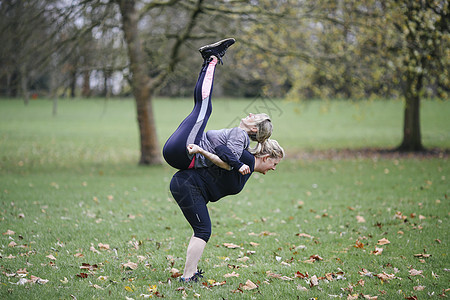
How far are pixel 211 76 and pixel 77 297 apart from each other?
2501 millimetres

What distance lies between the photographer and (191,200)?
14.3 feet

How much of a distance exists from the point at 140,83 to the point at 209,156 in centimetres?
1032

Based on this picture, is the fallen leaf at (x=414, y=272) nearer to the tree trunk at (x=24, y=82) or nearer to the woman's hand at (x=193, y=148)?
the woman's hand at (x=193, y=148)

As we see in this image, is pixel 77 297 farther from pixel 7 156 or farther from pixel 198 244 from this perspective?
pixel 7 156

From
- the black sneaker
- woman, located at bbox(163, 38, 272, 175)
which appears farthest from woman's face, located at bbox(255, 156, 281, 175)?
the black sneaker

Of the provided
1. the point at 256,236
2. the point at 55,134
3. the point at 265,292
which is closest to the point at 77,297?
the point at 265,292

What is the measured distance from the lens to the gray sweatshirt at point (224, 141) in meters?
4.12

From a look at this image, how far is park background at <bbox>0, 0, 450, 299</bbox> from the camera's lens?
4.80 meters

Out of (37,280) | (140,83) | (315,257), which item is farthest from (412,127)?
(37,280)

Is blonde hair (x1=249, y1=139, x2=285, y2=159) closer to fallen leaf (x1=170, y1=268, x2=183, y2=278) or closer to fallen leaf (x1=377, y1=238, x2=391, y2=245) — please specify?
fallen leaf (x1=170, y1=268, x2=183, y2=278)

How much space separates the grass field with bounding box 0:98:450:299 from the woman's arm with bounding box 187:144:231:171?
1.06 meters

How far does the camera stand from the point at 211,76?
14.2ft

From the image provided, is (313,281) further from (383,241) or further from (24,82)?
(24,82)

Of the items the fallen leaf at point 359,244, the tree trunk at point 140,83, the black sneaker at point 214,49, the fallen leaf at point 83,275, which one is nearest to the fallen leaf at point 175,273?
the fallen leaf at point 83,275
